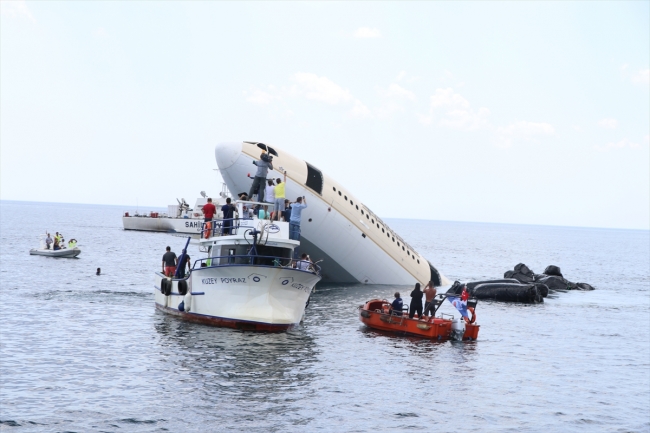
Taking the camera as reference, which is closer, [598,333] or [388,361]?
[388,361]

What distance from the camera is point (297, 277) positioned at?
30000mm

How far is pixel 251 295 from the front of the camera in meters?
29.8

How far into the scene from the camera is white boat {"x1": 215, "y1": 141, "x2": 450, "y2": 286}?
47844 millimetres

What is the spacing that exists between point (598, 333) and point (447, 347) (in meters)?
13.0

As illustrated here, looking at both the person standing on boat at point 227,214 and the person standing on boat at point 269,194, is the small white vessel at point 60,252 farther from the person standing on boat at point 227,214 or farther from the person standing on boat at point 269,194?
the person standing on boat at point 227,214

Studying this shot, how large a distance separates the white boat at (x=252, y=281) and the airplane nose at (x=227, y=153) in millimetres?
15727

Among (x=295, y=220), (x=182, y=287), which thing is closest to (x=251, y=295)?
(x=295, y=220)

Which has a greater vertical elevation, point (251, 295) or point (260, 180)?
point (260, 180)

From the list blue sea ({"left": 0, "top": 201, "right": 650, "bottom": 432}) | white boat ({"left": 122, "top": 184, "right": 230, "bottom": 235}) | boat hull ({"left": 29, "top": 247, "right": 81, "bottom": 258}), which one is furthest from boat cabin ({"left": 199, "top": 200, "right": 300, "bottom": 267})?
white boat ({"left": 122, "top": 184, "right": 230, "bottom": 235})

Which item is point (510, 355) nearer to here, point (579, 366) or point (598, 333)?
point (579, 366)

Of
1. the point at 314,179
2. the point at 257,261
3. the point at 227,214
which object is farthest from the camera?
the point at 314,179

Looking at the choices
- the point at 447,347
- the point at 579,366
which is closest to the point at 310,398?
the point at 447,347

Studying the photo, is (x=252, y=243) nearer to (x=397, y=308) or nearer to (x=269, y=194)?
(x=269, y=194)

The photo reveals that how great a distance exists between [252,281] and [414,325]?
25.9ft
